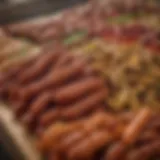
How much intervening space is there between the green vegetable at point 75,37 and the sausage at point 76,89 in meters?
0.20

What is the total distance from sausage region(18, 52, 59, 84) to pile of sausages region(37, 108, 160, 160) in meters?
0.18

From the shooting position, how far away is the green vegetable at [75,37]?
3.28ft

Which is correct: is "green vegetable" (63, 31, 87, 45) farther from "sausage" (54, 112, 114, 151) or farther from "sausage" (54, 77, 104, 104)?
"sausage" (54, 112, 114, 151)

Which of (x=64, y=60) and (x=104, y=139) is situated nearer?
(x=104, y=139)

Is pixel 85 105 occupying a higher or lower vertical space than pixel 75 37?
lower

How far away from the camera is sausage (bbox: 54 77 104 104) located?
0.78 m

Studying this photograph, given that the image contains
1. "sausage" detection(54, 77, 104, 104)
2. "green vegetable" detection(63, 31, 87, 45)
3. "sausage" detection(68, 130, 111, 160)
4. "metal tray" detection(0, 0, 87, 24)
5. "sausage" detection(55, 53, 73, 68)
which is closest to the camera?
"sausage" detection(68, 130, 111, 160)

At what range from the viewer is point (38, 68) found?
87cm

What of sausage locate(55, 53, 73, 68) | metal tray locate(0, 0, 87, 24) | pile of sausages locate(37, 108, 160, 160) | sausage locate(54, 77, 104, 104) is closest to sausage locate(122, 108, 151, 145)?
pile of sausages locate(37, 108, 160, 160)

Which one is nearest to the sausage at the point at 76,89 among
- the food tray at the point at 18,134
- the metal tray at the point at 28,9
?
the food tray at the point at 18,134

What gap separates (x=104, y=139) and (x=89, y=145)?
34 millimetres

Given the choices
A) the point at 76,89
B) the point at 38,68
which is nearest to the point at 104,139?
the point at 76,89

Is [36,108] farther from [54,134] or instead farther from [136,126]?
[136,126]

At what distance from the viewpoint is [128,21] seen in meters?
1.14
